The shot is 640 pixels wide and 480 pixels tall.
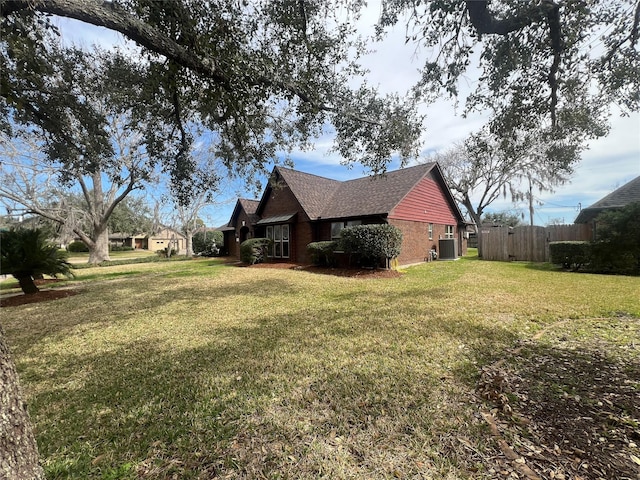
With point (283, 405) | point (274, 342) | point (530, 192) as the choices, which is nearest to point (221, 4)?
point (274, 342)

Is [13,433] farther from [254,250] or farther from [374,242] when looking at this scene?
[254,250]

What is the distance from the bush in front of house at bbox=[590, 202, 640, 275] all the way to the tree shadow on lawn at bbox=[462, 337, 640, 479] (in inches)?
428

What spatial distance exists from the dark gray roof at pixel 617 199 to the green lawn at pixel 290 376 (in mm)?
11157

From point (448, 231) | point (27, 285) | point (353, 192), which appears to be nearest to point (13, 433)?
point (27, 285)

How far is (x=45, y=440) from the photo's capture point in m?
2.74

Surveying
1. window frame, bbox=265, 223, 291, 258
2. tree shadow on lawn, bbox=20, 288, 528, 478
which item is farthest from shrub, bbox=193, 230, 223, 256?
tree shadow on lawn, bbox=20, 288, 528, 478

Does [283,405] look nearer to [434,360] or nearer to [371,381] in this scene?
[371,381]

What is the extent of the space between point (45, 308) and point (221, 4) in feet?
30.4

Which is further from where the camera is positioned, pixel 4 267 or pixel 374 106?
pixel 4 267

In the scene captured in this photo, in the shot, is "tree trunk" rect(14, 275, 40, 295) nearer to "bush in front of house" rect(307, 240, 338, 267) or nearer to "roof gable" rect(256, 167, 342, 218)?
"bush in front of house" rect(307, 240, 338, 267)

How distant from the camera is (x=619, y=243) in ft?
39.2

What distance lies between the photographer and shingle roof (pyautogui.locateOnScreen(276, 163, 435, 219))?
16078 mm

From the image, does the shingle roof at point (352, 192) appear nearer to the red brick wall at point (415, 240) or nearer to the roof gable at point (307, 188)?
the roof gable at point (307, 188)

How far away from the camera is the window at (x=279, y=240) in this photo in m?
19.1
